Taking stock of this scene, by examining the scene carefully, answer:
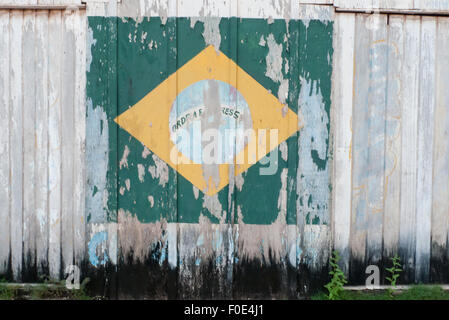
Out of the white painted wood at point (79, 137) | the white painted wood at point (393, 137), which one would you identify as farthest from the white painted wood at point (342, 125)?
the white painted wood at point (79, 137)

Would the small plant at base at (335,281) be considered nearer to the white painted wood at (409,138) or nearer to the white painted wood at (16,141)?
the white painted wood at (409,138)

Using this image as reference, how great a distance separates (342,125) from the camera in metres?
2.91

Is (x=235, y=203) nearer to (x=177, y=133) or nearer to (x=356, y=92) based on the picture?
(x=177, y=133)

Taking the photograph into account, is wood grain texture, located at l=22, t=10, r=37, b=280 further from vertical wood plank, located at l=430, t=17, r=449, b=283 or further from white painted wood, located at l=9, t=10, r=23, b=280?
vertical wood plank, located at l=430, t=17, r=449, b=283

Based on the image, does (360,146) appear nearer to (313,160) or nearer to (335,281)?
(313,160)

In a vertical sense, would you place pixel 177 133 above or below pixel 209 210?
above

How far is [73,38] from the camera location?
2.89 metres

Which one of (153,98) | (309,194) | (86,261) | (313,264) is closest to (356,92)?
(309,194)

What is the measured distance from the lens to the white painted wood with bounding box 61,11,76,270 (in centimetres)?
290

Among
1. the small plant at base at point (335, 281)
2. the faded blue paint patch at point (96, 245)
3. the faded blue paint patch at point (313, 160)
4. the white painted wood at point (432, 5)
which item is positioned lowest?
the small plant at base at point (335, 281)

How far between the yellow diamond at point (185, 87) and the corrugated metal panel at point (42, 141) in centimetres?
45

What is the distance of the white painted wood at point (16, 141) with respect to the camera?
9.54 ft

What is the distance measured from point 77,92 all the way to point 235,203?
1.40 m

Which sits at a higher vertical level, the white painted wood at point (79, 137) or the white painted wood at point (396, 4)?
the white painted wood at point (396, 4)
